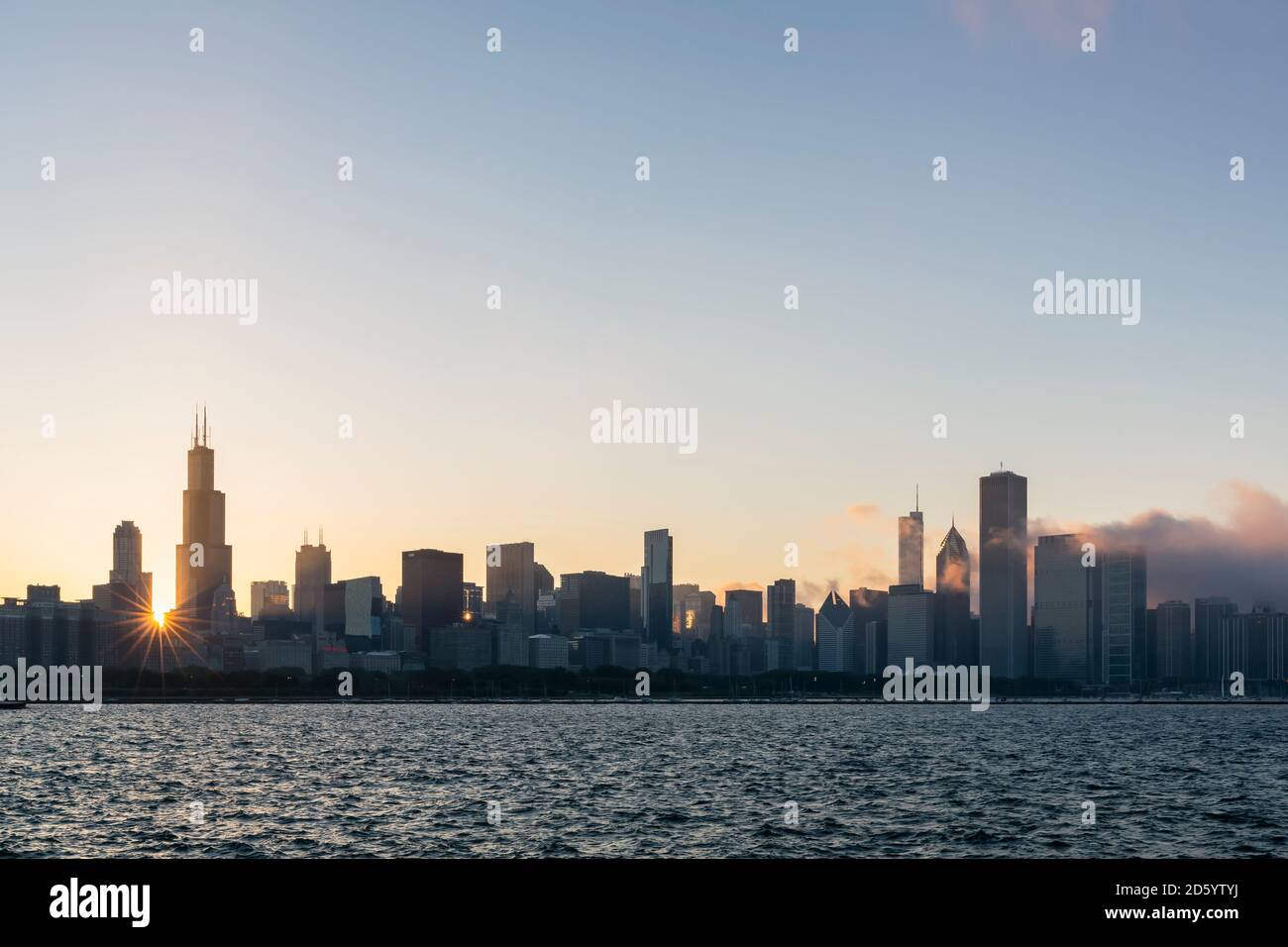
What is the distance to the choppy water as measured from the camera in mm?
55656

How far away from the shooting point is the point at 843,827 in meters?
60.5

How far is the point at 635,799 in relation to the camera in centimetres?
7344

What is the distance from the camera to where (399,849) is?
173 feet

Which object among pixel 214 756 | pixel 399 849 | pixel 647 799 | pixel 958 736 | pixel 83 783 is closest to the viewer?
pixel 399 849

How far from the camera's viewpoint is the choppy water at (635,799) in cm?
5566
